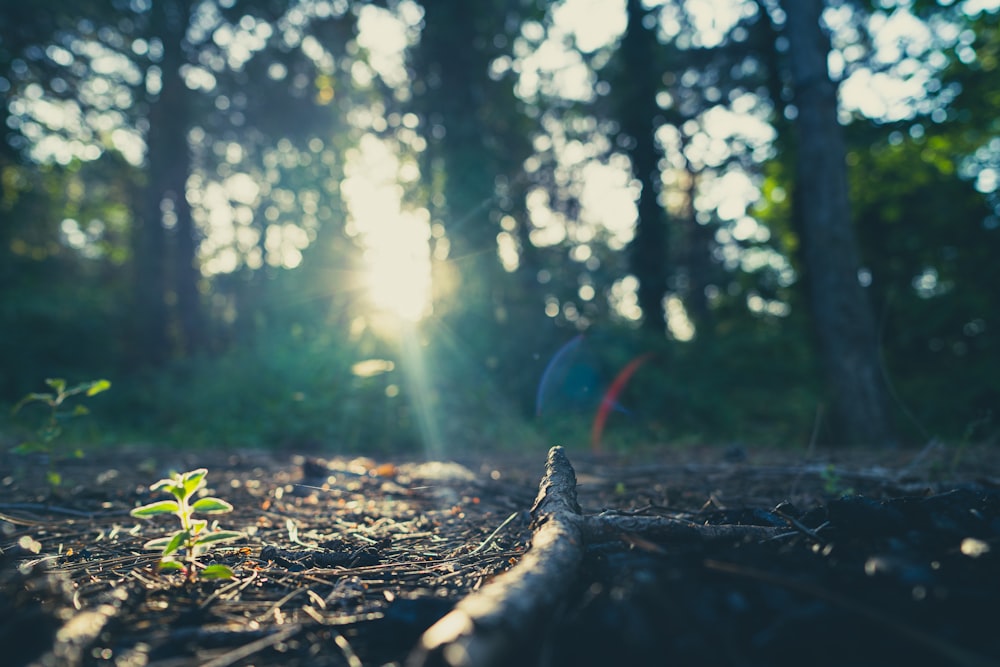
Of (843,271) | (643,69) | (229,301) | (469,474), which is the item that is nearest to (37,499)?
(469,474)

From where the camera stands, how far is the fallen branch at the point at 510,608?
1076mm

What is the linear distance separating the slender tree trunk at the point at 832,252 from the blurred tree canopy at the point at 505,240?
0.10ft

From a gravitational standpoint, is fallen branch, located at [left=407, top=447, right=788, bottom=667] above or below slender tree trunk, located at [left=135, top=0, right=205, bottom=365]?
below

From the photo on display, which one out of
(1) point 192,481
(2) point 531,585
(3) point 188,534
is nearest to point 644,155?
(1) point 192,481

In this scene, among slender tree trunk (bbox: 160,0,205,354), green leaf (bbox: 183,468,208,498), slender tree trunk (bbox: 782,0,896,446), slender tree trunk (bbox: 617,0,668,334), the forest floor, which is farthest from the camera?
slender tree trunk (bbox: 160,0,205,354)

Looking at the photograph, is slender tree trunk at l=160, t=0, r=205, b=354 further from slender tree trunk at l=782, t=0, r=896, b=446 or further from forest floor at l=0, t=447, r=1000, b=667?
slender tree trunk at l=782, t=0, r=896, b=446

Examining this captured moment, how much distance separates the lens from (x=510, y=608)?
1.22 m

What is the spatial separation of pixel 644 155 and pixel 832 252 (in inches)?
237

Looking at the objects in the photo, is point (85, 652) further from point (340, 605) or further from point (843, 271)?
point (843, 271)

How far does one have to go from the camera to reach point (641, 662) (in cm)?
117

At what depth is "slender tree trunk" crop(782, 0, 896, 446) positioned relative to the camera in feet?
20.8

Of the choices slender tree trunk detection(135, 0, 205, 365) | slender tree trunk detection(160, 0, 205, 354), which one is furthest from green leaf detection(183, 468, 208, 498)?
slender tree trunk detection(160, 0, 205, 354)

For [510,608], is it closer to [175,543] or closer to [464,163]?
[175,543]

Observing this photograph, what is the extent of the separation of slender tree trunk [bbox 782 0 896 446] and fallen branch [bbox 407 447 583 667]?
5.78 meters
